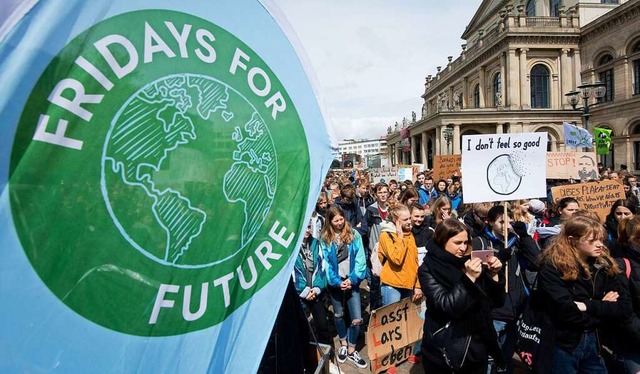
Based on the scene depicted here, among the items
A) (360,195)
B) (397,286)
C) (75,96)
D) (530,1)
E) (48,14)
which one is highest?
(530,1)

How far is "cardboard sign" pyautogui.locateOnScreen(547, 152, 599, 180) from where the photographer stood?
10500 millimetres

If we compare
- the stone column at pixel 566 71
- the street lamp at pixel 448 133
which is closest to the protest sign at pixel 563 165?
the street lamp at pixel 448 133

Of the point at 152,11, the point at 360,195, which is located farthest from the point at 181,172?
the point at 360,195

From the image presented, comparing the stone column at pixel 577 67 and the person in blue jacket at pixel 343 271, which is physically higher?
the stone column at pixel 577 67

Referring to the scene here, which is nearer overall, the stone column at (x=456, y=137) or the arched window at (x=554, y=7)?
the stone column at (x=456, y=137)

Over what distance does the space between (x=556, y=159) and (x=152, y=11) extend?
11942 mm

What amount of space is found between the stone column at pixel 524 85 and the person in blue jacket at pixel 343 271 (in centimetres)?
3682

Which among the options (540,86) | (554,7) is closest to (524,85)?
(540,86)

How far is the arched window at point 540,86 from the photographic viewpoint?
36531 mm

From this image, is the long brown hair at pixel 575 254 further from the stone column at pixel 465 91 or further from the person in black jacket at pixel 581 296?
the stone column at pixel 465 91

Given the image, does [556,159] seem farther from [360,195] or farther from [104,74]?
[104,74]

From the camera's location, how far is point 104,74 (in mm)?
820

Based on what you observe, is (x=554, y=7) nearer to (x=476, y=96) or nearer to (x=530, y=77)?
(x=530, y=77)

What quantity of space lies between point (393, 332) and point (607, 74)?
3626cm
